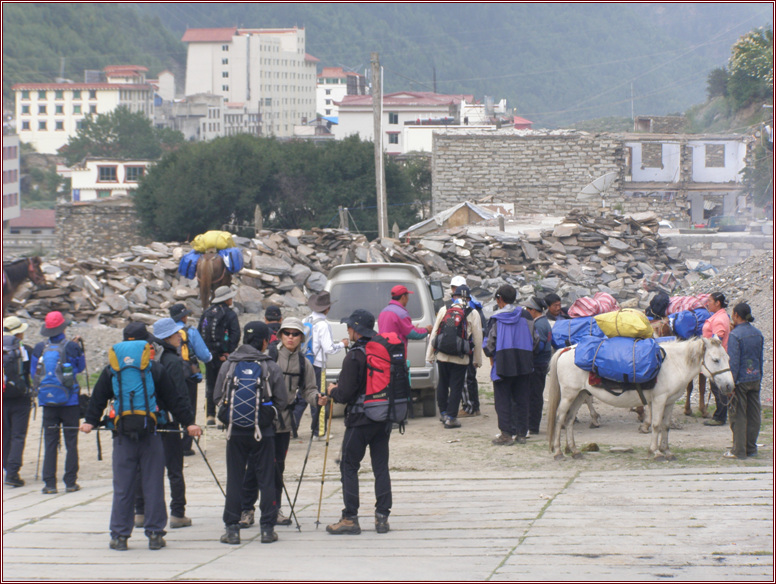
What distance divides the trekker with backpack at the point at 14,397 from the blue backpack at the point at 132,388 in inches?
102

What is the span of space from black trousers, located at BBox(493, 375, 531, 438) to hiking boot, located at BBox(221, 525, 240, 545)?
411cm

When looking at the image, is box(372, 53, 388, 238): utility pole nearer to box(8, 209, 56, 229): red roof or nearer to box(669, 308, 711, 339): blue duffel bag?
box(669, 308, 711, 339): blue duffel bag

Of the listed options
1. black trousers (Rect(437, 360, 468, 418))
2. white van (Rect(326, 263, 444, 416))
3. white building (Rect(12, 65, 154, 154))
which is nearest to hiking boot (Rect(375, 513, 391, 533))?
black trousers (Rect(437, 360, 468, 418))

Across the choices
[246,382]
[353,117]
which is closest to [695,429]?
[246,382]

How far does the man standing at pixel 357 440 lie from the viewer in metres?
7.66

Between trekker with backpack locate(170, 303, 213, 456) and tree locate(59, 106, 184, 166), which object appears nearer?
trekker with backpack locate(170, 303, 213, 456)

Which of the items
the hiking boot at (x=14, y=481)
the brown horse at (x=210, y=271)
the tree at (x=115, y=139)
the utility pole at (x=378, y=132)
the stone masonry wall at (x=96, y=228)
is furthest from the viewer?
the tree at (x=115, y=139)

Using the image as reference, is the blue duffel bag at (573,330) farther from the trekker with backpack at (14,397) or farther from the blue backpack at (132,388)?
the trekker with backpack at (14,397)

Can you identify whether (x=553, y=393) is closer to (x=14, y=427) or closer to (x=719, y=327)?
(x=719, y=327)

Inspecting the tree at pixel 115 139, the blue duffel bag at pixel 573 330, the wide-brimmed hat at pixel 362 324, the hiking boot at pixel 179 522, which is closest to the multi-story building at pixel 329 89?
the tree at pixel 115 139

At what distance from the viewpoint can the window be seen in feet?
319

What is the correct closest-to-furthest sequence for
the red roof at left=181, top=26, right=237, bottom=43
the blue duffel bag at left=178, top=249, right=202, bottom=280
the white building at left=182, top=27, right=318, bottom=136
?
the blue duffel bag at left=178, top=249, right=202, bottom=280 → the white building at left=182, top=27, right=318, bottom=136 → the red roof at left=181, top=26, right=237, bottom=43

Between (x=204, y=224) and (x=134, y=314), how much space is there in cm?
4020

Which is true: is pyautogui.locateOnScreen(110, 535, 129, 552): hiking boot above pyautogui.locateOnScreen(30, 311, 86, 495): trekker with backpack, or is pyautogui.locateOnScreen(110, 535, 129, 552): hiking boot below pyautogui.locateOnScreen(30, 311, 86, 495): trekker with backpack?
below
